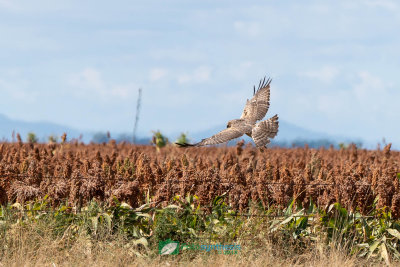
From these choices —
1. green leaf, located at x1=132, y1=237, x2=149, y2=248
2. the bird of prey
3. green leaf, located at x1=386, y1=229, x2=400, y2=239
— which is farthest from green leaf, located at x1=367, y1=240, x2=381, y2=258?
green leaf, located at x1=132, y1=237, x2=149, y2=248

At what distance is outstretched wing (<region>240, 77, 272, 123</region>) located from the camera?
1149cm

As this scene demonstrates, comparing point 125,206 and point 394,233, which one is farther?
point 394,233

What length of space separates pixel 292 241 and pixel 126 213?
90.4 inches

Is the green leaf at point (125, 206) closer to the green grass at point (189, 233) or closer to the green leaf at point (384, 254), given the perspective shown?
the green grass at point (189, 233)

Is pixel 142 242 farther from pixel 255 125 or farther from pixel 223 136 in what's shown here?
pixel 255 125

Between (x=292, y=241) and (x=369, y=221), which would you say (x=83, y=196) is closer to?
(x=292, y=241)

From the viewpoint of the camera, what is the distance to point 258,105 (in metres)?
11.8

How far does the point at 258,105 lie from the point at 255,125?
4.60 feet

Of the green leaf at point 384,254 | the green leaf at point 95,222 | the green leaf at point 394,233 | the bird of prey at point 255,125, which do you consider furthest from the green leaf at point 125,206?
the green leaf at point 394,233

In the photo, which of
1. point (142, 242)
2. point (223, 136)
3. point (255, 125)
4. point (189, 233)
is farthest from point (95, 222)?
point (255, 125)

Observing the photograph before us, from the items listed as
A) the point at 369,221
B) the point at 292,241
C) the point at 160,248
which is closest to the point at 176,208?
the point at 160,248

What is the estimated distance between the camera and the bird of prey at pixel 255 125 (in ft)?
31.0

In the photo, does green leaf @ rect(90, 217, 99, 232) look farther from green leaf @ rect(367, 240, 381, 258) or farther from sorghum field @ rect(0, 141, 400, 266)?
green leaf @ rect(367, 240, 381, 258)

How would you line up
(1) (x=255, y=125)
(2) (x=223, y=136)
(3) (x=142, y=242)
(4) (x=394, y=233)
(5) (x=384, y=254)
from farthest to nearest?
(1) (x=255, y=125) < (2) (x=223, y=136) < (4) (x=394, y=233) < (5) (x=384, y=254) < (3) (x=142, y=242)
